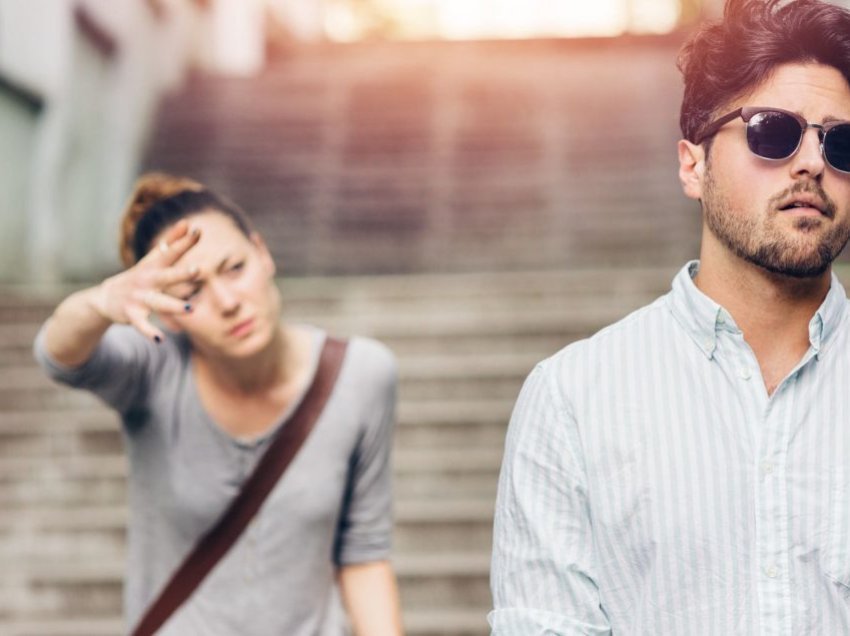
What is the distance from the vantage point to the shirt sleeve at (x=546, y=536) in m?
1.64

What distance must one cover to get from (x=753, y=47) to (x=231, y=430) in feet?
4.33

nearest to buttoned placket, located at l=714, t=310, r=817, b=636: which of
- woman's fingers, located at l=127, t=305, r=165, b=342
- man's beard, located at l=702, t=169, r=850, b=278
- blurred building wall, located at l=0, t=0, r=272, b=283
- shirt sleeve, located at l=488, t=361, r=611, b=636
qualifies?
man's beard, located at l=702, t=169, r=850, b=278

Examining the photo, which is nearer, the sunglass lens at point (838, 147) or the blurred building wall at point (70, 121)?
the sunglass lens at point (838, 147)

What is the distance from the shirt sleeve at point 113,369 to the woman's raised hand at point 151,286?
0.54 feet

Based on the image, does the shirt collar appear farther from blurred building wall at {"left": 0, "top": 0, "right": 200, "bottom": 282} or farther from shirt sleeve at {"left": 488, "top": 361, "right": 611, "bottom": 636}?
blurred building wall at {"left": 0, "top": 0, "right": 200, "bottom": 282}

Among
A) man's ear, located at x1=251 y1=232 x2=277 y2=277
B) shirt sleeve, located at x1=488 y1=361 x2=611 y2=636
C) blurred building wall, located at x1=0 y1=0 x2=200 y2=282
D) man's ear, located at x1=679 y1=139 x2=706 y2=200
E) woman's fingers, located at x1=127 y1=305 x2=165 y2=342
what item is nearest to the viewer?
shirt sleeve, located at x1=488 y1=361 x2=611 y2=636

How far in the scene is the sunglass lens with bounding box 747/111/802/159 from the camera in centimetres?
163

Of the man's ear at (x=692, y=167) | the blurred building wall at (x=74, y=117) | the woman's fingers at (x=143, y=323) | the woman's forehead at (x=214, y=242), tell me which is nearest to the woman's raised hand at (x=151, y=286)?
the woman's fingers at (x=143, y=323)

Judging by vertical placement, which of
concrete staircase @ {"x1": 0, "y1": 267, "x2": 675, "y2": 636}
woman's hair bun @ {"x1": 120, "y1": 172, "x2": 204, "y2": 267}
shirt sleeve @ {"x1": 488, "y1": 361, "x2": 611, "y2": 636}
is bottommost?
concrete staircase @ {"x1": 0, "y1": 267, "x2": 675, "y2": 636}

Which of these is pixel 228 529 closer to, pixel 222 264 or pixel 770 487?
pixel 222 264

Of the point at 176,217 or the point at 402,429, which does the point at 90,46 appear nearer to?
the point at 402,429

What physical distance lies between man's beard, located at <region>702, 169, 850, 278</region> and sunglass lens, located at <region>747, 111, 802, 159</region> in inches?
2.1

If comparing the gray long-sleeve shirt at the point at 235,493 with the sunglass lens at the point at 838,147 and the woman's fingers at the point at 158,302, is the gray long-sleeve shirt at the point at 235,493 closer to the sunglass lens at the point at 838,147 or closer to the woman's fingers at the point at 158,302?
the woman's fingers at the point at 158,302

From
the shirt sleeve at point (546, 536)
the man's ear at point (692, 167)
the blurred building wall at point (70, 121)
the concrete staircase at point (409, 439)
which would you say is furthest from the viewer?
the blurred building wall at point (70, 121)
